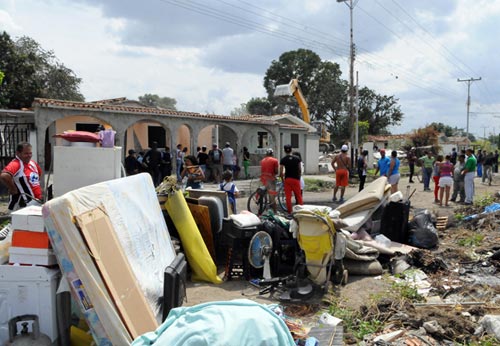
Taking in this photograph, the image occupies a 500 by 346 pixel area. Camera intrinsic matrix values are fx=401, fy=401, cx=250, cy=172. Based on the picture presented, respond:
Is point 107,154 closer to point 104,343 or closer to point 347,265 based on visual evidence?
point 104,343

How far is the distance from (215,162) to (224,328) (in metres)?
14.5

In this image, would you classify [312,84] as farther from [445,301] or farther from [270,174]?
[445,301]

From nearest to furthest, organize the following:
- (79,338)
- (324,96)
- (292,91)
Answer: (79,338), (292,91), (324,96)

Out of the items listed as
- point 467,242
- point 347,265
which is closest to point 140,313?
point 347,265

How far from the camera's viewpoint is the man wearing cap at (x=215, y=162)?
1648cm

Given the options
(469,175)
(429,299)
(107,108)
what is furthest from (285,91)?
(429,299)

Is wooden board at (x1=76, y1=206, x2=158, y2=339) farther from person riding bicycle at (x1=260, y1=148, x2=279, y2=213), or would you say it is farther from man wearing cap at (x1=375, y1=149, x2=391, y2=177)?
man wearing cap at (x1=375, y1=149, x2=391, y2=177)

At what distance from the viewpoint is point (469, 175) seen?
1224 centimetres

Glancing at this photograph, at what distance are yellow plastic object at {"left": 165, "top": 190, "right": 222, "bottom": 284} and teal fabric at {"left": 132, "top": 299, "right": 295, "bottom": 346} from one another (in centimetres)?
308

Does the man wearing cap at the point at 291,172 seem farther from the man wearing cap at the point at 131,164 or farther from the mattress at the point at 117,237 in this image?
the man wearing cap at the point at 131,164

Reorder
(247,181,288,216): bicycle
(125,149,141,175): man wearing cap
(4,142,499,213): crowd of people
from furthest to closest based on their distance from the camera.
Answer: (125,149,141,175): man wearing cap < (247,181,288,216): bicycle < (4,142,499,213): crowd of people

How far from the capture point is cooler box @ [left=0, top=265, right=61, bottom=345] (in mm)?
3201

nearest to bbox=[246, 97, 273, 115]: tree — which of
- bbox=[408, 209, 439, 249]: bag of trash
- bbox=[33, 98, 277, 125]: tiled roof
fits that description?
bbox=[33, 98, 277, 125]: tiled roof

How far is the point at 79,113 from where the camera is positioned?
14633 mm
